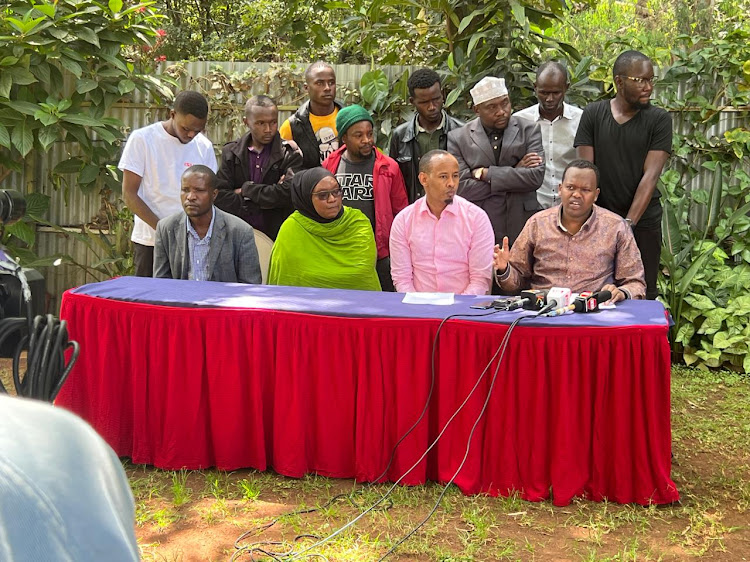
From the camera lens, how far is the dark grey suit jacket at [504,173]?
557 cm

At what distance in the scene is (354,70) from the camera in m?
7.83

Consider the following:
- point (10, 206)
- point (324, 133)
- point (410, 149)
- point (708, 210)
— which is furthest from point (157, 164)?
point (708, 210)

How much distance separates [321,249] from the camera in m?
5.27

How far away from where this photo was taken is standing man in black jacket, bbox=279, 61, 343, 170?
20.1 feet

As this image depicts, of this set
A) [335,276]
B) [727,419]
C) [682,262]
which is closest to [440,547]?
[335,276]

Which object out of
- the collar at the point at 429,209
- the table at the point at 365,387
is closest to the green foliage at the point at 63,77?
the table at the point at 365,387

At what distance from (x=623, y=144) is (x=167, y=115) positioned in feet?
13.6

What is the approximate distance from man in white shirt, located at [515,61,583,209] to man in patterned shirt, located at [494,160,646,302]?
1.15m

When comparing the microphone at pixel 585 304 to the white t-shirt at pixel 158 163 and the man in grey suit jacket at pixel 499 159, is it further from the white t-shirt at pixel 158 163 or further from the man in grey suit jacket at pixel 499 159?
the white t-shirt at pixel 158 163

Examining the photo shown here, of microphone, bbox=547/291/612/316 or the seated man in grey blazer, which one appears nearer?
microphone, bbox=547/291/612/316

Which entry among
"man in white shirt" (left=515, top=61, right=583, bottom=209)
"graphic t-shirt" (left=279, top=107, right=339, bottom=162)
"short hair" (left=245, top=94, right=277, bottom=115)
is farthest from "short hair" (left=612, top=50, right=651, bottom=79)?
"short hair" (left=245, top=94, right=277, bottom=115)

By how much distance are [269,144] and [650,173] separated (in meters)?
2.41

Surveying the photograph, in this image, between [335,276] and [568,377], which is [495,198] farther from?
[568,377]

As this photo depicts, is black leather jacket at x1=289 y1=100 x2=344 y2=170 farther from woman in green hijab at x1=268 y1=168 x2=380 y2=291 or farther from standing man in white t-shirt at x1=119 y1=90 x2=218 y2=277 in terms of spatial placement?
woman in green hijab at x1=268 y1=168 x2=380 y2=291
